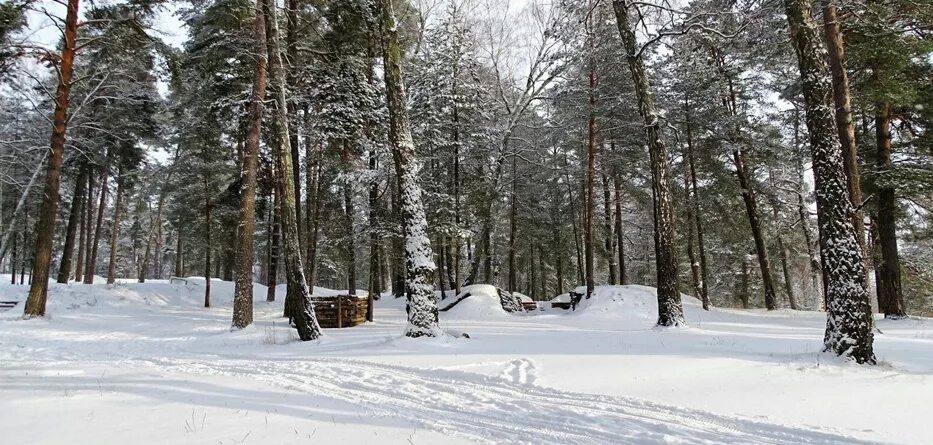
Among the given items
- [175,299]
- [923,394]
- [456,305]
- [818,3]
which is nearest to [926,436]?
[923,394]

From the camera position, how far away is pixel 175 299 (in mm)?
22578

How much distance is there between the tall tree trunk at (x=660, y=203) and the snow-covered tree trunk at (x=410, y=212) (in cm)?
449

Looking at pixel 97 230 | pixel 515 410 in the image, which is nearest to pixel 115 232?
pixel 97 230

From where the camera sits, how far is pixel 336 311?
13.3 m

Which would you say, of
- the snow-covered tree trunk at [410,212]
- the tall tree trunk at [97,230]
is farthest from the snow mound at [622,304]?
the tall tree trunk at [97,230]

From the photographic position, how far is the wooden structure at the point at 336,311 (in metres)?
13.2

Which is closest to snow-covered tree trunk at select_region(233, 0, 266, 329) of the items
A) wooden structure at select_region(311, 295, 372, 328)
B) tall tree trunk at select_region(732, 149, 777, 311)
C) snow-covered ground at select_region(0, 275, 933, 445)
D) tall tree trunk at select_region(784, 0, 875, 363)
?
wooden structure at select_region(311, 295, 372, 328)

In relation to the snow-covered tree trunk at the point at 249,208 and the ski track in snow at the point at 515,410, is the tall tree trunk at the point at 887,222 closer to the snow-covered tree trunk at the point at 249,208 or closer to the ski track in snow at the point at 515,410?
the ski track in snow at the point at 515,410

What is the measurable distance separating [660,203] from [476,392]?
6475 mm

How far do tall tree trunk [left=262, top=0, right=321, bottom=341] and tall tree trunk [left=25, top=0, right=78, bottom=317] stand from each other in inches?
263

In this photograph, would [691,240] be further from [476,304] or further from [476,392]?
[476,392]

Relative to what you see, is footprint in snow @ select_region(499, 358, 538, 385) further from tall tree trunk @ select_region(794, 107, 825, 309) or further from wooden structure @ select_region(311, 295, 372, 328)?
tall tree trunk @ select_region(794, 107, 825, 309)

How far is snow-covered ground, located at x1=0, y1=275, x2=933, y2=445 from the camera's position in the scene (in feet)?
12.1

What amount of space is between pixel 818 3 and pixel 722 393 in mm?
9476
